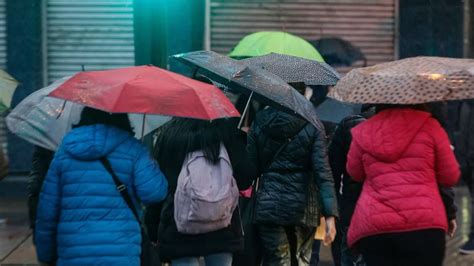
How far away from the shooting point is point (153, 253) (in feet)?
17.9

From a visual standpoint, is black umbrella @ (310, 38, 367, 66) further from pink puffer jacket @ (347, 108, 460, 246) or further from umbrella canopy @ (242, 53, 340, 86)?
pink puffer jacket @ (347, 108, 460, 246)

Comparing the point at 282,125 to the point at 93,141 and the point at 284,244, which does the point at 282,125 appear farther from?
the point at 93,141

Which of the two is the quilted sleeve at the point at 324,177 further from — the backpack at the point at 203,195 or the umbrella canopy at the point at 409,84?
the backpack at the point at 203,195

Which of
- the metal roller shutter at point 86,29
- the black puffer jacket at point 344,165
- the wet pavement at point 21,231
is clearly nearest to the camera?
the black puffer jacket at point 344,165

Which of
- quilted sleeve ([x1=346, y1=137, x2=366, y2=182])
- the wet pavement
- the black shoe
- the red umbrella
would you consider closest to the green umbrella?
the wet pavement

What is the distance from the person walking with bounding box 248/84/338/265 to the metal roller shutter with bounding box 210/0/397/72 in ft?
18.2

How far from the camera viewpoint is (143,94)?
464cm

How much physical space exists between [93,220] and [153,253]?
977 mm

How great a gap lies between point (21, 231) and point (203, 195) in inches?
183

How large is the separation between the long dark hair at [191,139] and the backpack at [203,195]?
4 cm

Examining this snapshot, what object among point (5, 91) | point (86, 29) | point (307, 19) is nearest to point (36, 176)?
point (5, 91)

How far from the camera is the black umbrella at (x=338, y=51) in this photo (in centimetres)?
1099

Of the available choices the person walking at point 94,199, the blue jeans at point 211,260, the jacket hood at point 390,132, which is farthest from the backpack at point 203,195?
the jacket hood at point 390,132

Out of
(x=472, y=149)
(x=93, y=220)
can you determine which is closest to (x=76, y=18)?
(x=472, y=149)
